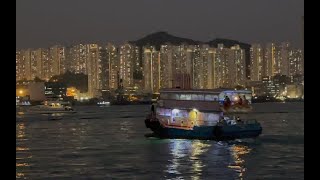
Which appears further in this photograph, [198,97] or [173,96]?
[173,96]

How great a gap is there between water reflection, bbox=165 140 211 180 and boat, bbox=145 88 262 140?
1.57 ft

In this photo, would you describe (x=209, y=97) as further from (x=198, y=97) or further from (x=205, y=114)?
(x=205, y=114)

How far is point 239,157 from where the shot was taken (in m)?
15.9

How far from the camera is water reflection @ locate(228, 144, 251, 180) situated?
41.8 feet

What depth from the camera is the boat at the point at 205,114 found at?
20844 millimetres

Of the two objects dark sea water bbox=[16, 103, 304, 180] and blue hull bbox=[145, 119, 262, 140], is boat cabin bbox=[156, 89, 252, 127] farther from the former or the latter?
dark sea water bbox=[16, 103, 304, 180]

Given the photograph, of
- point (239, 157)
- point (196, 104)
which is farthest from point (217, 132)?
point (239, 157)

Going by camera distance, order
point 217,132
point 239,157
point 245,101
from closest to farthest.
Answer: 1. point 239,157
2. point 217,132
3. point 245,101

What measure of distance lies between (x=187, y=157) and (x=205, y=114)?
19.3 feet

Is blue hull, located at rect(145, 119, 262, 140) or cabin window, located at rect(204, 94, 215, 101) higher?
cabin window, located at rect(204, 94, 215, 101)

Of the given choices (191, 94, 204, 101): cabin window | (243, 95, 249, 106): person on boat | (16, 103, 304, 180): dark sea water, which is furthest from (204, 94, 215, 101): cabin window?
(16, 103, 304, 180): dark sea water

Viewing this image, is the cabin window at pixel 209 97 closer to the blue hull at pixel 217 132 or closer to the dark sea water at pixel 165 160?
the blue hull at pixel 217 132

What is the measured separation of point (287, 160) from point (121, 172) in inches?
189
